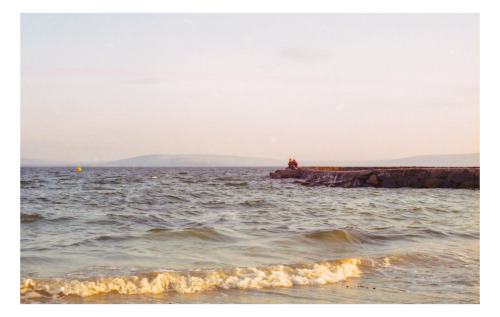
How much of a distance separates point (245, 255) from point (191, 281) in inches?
73.1

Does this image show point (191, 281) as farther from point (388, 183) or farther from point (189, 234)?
point (388, 183)

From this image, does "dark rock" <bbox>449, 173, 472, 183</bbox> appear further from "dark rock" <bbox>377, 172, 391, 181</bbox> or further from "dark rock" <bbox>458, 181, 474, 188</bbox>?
"dark rock" <bbox>377, 172, 391, 181</bbox>

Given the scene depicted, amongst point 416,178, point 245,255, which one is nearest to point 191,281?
point 245,255

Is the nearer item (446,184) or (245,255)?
(245,255)

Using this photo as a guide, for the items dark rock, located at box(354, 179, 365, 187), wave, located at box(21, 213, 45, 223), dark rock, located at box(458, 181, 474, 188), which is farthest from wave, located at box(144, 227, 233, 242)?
dark rock, located at box(458, 181, 474, 188)

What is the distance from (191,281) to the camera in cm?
663

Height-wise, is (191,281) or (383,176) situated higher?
(383,176)

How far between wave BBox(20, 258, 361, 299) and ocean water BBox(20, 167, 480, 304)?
0.02 metres

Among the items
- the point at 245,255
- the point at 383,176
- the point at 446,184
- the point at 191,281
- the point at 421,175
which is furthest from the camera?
the point at 383,176
